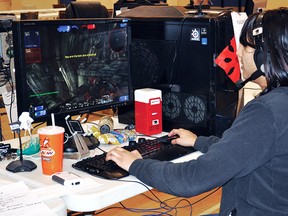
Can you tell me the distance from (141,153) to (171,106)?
17.1 inches

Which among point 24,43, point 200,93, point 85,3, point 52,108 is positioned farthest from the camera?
point 85,3

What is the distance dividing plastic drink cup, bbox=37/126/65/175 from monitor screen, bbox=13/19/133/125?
7.8 inches

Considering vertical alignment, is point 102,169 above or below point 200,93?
below

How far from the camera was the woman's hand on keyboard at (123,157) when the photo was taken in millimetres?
1494

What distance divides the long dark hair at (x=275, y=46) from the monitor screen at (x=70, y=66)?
74cm

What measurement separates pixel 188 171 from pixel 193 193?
59 mm

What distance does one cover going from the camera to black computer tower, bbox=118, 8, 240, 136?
1902mm

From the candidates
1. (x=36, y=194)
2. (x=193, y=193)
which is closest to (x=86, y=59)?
(x=36, y=194)

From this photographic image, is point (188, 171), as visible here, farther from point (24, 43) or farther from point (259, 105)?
point (24, 43)

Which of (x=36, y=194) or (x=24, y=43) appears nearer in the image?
(x=36, y=194)

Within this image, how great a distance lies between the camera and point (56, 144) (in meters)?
1.48

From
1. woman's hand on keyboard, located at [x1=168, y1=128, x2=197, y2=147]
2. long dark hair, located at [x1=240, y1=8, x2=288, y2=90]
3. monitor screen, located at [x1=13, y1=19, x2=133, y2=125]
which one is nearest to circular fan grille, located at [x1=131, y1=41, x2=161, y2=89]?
monitor screen, located at [x1=13, y1=19, x2=133, y2=125]

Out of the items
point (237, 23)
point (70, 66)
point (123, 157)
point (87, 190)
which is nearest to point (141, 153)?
point (123, 157)

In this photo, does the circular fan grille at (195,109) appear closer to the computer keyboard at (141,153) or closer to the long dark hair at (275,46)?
the computer keyboard at (141,153)
